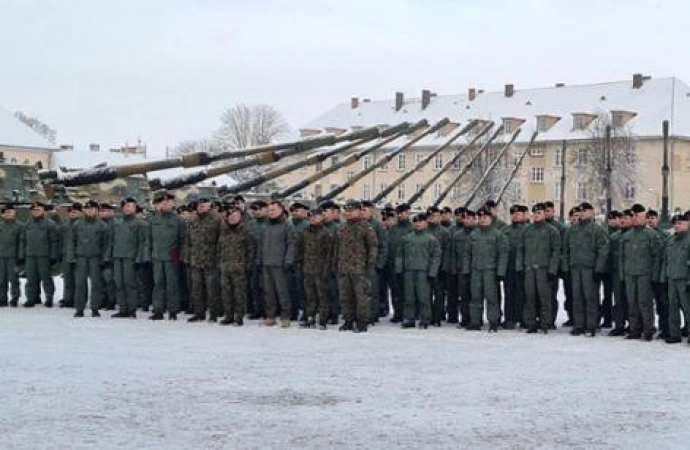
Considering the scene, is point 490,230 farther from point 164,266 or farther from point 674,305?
point 164,266

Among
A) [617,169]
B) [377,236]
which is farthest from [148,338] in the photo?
[617,169]

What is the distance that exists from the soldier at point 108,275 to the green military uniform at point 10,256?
157cm

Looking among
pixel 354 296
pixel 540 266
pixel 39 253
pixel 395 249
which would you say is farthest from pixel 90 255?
pixel 540 266

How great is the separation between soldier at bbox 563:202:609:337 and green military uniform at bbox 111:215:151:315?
600 centimetres

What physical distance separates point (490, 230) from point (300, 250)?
2615 millimetres

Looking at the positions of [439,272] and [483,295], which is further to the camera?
[439,272]

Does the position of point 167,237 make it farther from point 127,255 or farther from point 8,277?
point 8,277

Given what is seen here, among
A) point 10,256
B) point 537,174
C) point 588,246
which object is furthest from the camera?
point 537,174

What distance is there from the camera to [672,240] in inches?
529

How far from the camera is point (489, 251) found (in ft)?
48.4

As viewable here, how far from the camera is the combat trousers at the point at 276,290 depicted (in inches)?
574

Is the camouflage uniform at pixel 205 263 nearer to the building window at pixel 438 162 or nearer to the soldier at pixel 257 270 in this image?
the soldier at pixel 257 270

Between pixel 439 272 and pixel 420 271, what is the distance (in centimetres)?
68

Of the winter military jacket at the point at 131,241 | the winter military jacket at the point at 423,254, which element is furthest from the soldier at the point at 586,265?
the winter military jacket at the point at 131,241
